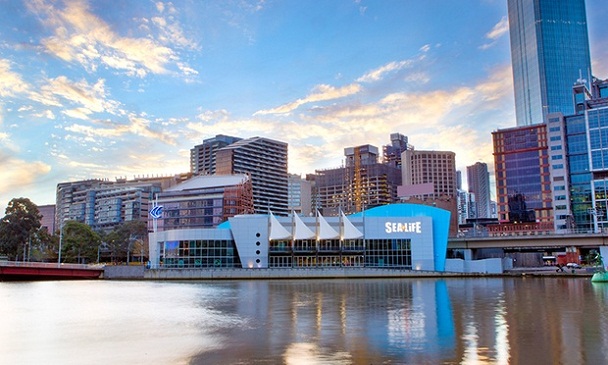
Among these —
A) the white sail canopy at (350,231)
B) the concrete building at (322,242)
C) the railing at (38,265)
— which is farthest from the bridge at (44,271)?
the white sail canopy at (350,231)

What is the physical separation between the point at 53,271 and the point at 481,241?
93206 mm

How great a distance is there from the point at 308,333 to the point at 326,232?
8595 cm

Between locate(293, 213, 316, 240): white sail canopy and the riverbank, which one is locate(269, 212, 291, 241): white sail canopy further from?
the riverbank

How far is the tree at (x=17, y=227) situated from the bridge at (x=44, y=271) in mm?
25282

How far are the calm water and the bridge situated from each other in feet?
202

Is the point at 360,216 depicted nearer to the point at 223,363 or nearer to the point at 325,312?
the point at 325,312

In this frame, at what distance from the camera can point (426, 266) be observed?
115688 mm

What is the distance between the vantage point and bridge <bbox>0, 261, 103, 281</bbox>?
103 meters

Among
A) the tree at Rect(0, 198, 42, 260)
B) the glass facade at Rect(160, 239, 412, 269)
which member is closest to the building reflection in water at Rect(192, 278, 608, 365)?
the glass facade at Rect(160, 239, 412, 269)

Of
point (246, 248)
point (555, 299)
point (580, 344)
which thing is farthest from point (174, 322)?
point (246, 248)

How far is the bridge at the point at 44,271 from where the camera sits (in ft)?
339

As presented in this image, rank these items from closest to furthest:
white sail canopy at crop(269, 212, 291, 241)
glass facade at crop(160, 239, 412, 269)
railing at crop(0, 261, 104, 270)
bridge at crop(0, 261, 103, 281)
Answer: bridge at crop(0, 261, 103, 281), railing at crop(0, 261, 104, 270), white sail canopy at crop(269, 212, 291, 241), glass facade at crop(160, 239, 412, 269)

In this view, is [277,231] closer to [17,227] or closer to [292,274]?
[292,274]

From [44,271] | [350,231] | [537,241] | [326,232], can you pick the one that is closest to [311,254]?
[326,232]
